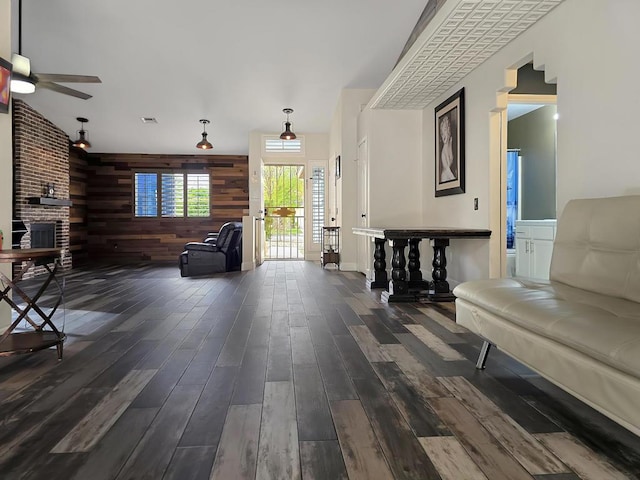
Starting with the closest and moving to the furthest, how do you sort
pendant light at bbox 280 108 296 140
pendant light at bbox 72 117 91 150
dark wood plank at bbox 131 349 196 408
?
dark wood plank at bbox 131 349 196 408 → pendant light at bbox 280 108 296 140 → pendant light at bbox 72 117 91 150

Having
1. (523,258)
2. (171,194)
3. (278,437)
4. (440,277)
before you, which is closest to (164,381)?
(278,437)

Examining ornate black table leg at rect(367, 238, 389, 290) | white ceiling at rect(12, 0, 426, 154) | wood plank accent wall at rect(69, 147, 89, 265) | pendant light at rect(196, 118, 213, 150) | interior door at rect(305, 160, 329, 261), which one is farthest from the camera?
wood plank accent wall at rect(69, 147, 89, 265)

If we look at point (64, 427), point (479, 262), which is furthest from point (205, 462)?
point (479, 262)

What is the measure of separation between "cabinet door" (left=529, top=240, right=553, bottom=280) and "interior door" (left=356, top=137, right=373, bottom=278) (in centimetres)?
207

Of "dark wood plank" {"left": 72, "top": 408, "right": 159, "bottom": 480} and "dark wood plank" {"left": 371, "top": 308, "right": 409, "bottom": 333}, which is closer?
"dark wood plank" {"left": 72, "top": 408, "right": 159, "bottom": 480}

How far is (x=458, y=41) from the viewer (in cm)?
350

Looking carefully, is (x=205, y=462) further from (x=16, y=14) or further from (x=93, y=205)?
(x=93, y=205)

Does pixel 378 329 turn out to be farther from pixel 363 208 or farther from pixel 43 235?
pixel 43 235

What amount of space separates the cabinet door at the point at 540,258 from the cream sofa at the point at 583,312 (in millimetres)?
2266

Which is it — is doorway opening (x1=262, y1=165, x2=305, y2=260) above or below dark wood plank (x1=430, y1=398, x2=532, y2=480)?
above

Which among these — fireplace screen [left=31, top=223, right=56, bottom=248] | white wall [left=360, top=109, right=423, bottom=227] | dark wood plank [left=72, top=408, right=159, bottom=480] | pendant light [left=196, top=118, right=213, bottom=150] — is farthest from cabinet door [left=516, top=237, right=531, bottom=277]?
fireplace screen [left=31, top=223, right=56, bottom=248]

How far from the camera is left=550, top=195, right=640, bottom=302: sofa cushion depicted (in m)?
1.97

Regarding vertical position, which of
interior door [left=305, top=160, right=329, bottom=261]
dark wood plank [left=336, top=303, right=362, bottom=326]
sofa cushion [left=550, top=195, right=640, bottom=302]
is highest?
interior door [left=305, top=160, right=329, bottom=261]

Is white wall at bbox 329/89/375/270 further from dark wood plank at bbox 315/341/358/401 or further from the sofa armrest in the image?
dark wood plank at bbox 315/341/358/401
